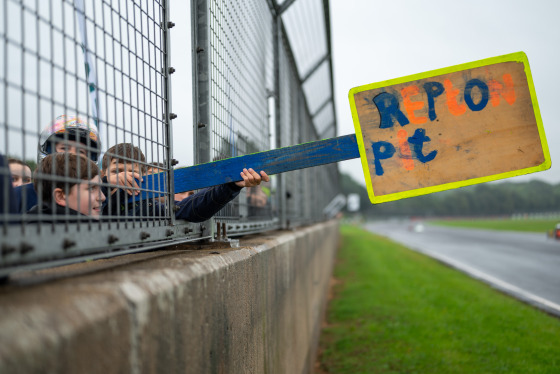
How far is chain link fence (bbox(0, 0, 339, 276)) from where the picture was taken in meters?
1.15

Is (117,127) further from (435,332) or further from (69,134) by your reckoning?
(435,332)

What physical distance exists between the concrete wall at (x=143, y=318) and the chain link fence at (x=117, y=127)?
116 millimetres


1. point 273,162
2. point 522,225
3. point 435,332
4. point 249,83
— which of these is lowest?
point 522,225

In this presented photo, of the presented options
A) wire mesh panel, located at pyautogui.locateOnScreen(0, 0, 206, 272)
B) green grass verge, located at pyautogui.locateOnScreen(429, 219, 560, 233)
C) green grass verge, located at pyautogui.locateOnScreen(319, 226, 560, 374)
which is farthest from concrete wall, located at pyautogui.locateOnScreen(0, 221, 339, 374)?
green grass verge, located at pyautogui.locateOnScreen(429, 219, 560, 233)

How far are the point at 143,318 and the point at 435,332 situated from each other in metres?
5.19

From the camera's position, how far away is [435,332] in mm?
5758

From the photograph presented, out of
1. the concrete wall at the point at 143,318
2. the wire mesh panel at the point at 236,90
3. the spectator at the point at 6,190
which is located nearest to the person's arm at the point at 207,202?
the concrete wall at the point at 143,318

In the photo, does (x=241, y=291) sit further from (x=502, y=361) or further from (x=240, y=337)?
(x=502, y=361)

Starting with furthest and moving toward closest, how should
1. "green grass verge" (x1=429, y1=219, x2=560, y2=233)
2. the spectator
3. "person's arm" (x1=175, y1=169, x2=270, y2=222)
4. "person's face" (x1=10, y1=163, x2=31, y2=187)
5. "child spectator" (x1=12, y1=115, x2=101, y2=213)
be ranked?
"green grass verge" (x1=429, y1=219, x2=560, y2=233) < "person's arm" (x1=175, y1=169, x2=270, y2=222) < "child spectator" (x1=12, y1=115, x2=101, y2=213) < "person's face" (x1=10, y1=163, x2=31, y2=187) < the spectator

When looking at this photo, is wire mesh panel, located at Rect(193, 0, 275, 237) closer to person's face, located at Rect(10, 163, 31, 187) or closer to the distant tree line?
person's face, located at Rect(10, 163, 31, 187)

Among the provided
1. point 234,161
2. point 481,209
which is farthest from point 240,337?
point 481,209

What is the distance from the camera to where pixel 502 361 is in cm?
465

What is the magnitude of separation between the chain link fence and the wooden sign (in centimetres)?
69

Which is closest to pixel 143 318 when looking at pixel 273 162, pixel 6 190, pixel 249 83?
pixel 6 190
